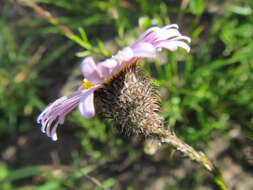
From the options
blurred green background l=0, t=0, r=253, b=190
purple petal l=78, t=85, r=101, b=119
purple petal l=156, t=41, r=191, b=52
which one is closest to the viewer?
purple petal l=78, t=85, r=101, b=119

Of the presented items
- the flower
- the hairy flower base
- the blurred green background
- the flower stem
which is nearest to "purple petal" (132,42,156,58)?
the flower

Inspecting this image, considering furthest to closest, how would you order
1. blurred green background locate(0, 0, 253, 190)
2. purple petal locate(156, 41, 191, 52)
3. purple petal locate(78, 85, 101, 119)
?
1. blurred green background locate(0, 0, 253, 190)
2. purple petal locate(156, 41, 191, 52)
3. purple petal locate(78, 85, 101, 119)

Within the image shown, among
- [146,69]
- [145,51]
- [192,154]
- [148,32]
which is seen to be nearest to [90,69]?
[145,51]

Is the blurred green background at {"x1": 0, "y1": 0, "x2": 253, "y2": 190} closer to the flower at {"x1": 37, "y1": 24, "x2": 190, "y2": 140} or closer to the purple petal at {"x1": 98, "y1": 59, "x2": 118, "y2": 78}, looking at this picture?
the flower at {"x1": 37, "y1": 24, "x2": 190, "y2": 140}

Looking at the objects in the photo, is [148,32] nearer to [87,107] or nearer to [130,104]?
[130,104]

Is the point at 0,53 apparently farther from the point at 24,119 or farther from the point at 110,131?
the point at 110,131

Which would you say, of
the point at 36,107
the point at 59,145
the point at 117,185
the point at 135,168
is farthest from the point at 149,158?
the point at 36,107
